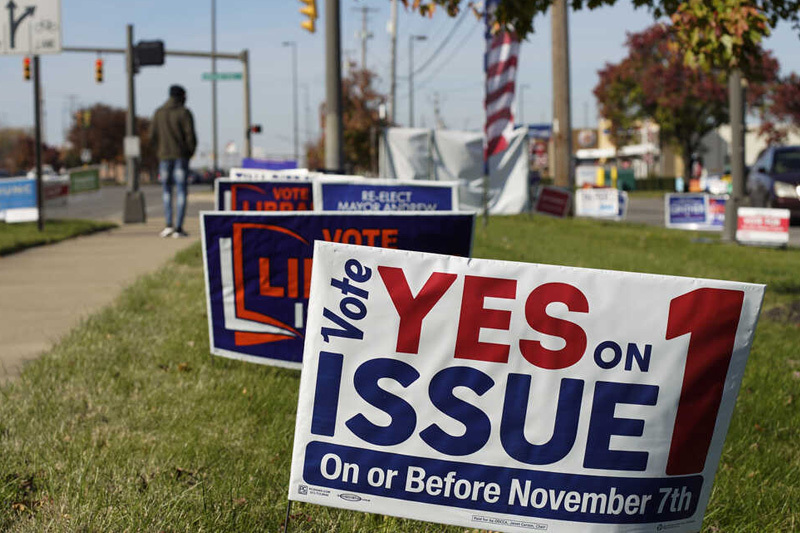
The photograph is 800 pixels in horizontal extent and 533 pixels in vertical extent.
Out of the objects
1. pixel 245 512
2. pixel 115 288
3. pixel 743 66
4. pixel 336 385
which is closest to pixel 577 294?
pixel 336 385

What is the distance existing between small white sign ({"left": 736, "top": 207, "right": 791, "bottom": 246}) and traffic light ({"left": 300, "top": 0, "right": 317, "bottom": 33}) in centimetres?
791

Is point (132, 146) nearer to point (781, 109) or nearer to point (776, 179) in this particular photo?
point (776, 179)

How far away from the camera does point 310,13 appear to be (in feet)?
58.0

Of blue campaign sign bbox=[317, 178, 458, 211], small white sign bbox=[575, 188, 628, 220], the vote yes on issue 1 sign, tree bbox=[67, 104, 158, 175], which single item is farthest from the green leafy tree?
tree bbox=[67, 104, 158, 175]

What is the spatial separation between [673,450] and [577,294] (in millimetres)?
520

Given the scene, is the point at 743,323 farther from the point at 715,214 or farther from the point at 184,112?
the point at 715,214

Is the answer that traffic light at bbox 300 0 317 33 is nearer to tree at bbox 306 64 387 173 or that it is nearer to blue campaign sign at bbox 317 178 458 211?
blue campaign sign at bbox 317 178 458 211

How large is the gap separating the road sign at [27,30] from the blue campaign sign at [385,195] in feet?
25.5

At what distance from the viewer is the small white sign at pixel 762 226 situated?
15.1 metres

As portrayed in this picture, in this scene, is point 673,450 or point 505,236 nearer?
point 673,450

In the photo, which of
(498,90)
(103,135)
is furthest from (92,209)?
(103,135)

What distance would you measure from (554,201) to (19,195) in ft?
38.1

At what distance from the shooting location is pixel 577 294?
2766mm

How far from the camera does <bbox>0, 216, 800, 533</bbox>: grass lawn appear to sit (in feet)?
11.0
